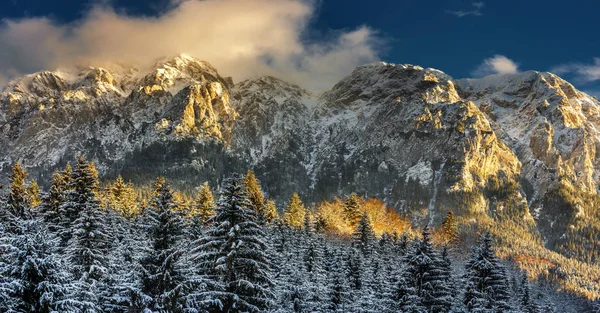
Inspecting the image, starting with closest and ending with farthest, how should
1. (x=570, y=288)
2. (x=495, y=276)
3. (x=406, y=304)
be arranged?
(x=406, y=304), (x=495, y=276), (x=570, y=288)

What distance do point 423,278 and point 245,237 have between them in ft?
62.3

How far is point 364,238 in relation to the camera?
83062mm

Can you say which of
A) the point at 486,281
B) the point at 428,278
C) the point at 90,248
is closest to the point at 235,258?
the point at 90,248

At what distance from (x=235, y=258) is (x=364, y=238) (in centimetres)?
5558

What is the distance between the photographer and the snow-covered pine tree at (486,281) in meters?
43.6

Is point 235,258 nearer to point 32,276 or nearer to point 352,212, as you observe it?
point 32,276

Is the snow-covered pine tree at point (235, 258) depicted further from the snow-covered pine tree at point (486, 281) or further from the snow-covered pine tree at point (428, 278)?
the snow-covered pine tree at point (486, 281)

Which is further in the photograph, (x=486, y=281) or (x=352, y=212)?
(x=352, y=212)

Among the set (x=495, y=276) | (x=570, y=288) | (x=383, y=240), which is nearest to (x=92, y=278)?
(x=495, y=276)

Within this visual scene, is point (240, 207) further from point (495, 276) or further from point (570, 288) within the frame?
point (570, 288)

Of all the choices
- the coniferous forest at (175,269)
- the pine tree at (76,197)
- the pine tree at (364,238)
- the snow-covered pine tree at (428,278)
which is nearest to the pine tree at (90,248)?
the coniferous forest at (175,269)

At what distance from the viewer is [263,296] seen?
31.0 m

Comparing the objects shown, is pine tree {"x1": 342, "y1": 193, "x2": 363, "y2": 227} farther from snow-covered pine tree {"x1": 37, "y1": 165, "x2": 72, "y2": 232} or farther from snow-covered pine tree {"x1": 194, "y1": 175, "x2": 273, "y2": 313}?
snow-covered pine tree {"x1": 194, "y1": 175, "x2": 273, "y2": 313}

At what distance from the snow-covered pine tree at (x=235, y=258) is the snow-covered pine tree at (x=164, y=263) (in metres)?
1.50
